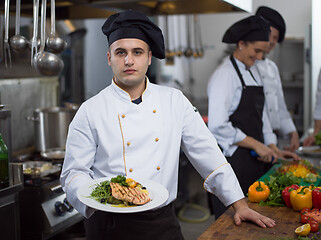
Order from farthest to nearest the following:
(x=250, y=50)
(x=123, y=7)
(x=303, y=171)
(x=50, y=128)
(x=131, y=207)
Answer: (x=123, y=7) → (x=50, y=128) → (x=250, y=50) → (x=303, y=171) → (x=131, y=207)

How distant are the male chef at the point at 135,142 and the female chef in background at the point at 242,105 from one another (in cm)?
71

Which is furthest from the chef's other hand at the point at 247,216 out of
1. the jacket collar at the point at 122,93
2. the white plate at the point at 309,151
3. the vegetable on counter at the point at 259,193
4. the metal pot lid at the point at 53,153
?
the metal pot lid at the point at 53,153

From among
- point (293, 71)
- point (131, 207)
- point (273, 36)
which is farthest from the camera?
point (293, 71)

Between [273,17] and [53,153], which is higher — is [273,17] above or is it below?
above

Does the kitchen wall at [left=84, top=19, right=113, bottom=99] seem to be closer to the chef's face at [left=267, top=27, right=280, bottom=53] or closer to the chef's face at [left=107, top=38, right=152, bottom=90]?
the chef's face at [left=267, top=27, right=280, bottom=53]

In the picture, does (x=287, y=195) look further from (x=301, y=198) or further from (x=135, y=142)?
(x=135, y=142)

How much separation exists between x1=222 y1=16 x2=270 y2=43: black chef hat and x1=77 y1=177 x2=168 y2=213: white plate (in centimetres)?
133

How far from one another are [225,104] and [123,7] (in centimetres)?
130

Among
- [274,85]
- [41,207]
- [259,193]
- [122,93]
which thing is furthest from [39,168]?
[274,85]

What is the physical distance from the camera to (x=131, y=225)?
5.75 ft

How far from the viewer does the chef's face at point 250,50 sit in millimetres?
2666

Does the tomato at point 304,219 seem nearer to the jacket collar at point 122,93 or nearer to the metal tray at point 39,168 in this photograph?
the jacket collar at point 122,93

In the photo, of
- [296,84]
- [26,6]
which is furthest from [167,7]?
[296,84]

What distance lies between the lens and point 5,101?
10.7 ft
